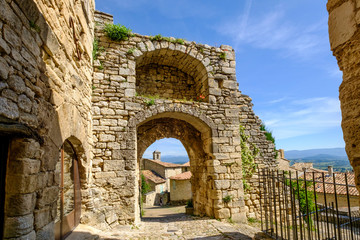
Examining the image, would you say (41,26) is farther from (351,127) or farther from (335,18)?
(351,127)

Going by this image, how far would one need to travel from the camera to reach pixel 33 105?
2.56 m

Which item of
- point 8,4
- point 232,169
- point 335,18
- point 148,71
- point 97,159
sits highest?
point 148,71

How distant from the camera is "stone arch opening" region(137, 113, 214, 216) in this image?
24.5 ft

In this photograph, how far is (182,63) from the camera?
304 inches

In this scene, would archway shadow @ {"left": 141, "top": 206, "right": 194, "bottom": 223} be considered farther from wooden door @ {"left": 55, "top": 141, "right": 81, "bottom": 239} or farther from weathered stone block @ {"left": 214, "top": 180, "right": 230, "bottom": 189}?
wooden door @ {"left": 55, "top": 141, "right": 81, "bottom": 239}

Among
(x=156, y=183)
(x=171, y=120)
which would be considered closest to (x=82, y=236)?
(x=171, y=120)

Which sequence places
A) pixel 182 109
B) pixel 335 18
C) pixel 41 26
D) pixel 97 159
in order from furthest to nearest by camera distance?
pixel 182 109 < pixel 97 159 < pixel 41 26 < pixel 335 18

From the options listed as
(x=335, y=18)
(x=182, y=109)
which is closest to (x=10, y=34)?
(x=335, y=18)

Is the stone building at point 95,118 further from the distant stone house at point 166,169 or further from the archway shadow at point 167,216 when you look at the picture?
the distant stone house at point 166,169

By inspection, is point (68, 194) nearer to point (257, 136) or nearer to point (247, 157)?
point (247, 157)

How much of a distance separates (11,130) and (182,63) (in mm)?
6188

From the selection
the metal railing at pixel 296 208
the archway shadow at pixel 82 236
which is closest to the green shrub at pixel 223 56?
→ the metal railing at pixel 296 208

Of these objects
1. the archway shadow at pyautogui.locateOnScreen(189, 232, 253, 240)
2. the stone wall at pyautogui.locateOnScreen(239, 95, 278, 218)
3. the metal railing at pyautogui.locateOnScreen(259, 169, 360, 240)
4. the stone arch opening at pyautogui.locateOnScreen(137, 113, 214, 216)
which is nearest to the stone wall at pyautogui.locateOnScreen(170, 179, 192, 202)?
the stone arch opening at pyautogui.locateOnScreen(137, 113, 214, 216)

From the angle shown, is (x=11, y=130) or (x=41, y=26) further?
(x=41, y=26)
